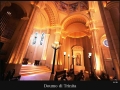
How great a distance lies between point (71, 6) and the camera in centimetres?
1142

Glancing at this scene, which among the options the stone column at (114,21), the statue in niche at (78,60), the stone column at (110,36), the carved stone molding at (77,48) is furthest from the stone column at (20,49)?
the statue in niche at (78,60)

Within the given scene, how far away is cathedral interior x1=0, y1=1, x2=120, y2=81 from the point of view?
9.54ft

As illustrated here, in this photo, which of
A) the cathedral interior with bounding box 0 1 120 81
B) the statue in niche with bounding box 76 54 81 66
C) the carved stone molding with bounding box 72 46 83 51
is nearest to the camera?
the cathedral interior with bounding box 0 1 120 81

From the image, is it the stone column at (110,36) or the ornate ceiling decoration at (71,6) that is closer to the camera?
the stone column at (110,36)

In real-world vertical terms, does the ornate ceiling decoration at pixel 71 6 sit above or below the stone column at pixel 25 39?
above

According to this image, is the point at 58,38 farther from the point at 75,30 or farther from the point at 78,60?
the point at 78,60

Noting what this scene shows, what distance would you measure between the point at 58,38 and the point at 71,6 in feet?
19.8

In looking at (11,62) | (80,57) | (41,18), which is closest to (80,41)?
(80,57)

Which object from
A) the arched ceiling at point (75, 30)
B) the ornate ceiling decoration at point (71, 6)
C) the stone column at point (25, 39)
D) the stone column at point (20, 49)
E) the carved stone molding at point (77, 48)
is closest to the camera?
the stone column at point (20, 49)

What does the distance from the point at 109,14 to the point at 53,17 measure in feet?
29.2

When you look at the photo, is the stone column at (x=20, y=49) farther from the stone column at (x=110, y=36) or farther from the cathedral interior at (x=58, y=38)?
the stone column at (x=110, y=36)

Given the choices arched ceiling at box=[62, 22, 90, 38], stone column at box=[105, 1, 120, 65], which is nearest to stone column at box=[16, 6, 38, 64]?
stone column at box=[105, 1, 120, 65]

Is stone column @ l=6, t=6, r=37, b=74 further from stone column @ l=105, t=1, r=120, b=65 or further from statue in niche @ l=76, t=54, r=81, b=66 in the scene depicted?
statue in niche @ l=76, t=54, r=81, b=66

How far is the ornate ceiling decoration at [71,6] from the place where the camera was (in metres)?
10.5
